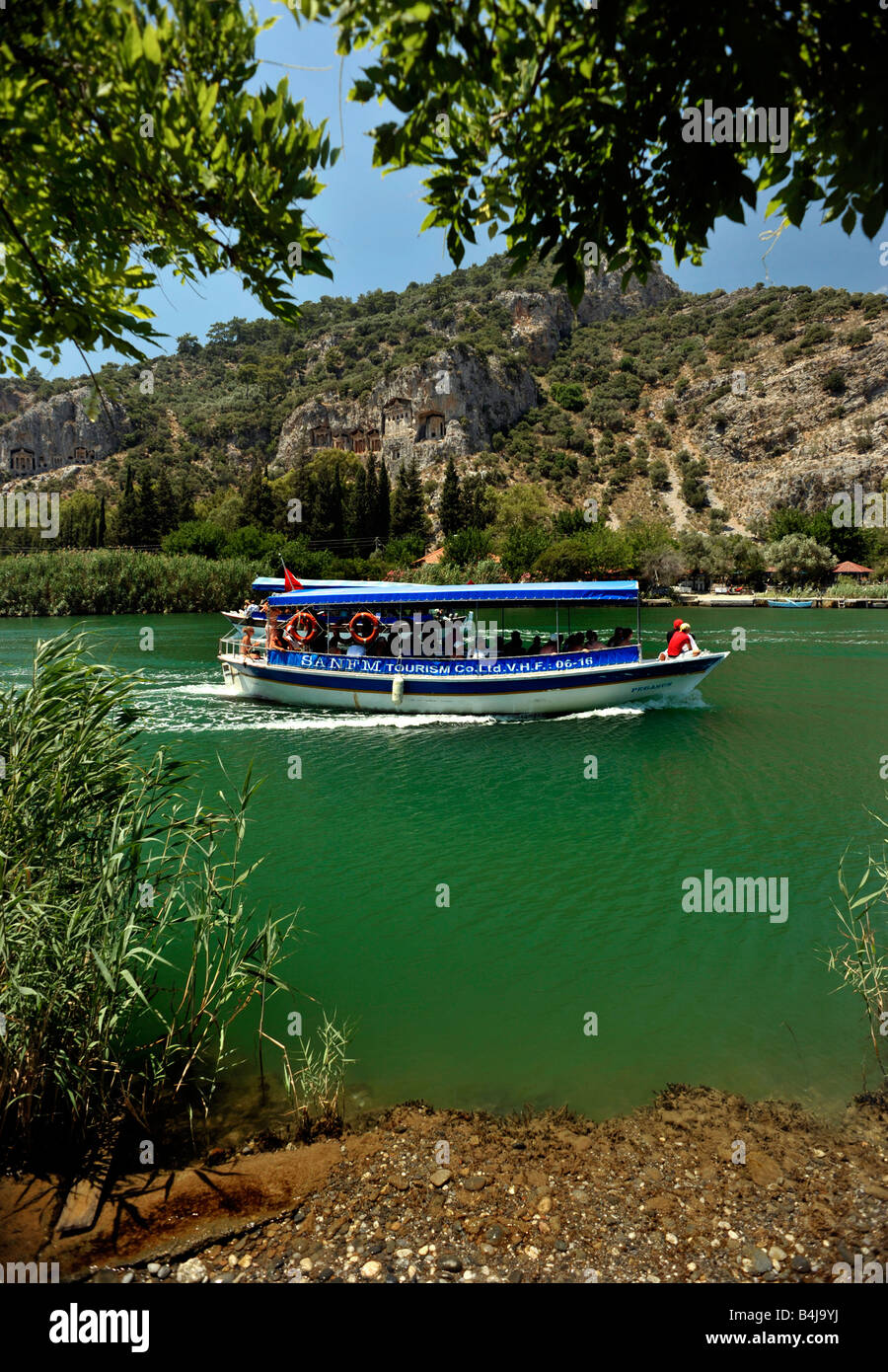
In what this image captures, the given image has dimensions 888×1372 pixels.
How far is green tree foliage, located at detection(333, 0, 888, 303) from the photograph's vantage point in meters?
2.58

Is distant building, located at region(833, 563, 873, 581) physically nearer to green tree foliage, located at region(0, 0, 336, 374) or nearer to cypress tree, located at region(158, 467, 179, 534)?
cypress tree, located at region(158, 467, 179, 534)

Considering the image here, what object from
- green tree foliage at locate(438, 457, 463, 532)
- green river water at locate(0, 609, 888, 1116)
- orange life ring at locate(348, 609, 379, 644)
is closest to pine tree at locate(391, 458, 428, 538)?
green tree foliage at locate(438, 457, 463, 532)

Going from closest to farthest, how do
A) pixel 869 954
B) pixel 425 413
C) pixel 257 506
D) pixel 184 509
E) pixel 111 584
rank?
pixel 869 954, pixel 111 584, pixel 257 506, pixel 184 509, pixel 425 413

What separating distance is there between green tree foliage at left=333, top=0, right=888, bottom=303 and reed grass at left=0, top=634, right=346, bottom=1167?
402 centimetres

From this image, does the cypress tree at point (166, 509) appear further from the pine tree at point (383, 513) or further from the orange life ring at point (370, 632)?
the orange life ring at point (370, 632)

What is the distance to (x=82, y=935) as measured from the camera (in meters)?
4.58

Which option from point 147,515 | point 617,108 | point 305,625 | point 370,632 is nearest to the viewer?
point 617,108

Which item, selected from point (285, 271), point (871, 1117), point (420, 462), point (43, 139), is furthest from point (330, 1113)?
point (420, 462)

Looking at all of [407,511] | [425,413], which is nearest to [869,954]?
[407,511]

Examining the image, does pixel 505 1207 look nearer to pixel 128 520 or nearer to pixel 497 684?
pixel 497 684

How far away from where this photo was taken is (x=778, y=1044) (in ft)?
20.5

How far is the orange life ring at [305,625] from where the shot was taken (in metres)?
22.9

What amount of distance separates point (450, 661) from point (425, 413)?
106 meters
